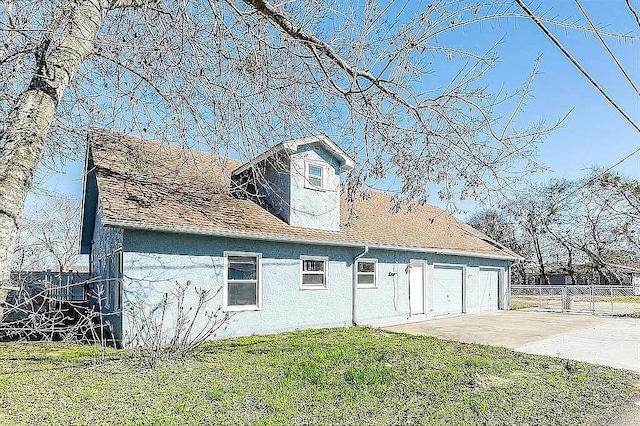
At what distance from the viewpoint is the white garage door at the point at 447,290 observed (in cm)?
1612

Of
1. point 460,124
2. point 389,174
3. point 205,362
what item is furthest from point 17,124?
point 205,362

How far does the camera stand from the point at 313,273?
1223 centimetres

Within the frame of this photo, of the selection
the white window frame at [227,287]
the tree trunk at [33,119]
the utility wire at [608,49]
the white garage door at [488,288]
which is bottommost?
the white garage door at [488,288]

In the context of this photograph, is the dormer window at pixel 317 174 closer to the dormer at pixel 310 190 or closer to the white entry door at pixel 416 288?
the dormer at pixel 310 190

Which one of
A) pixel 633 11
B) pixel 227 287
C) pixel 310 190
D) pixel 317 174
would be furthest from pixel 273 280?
pixel 633 11

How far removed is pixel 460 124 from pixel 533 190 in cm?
99

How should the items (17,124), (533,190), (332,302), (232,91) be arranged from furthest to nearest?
(332,302) → (232,91) → (533,190) → (17,124)

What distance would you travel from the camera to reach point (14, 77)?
4.96 metres

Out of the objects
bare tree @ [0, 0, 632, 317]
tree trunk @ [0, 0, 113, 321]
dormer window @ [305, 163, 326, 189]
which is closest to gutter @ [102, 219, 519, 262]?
dormer window @ [305, 163, 326, 189]

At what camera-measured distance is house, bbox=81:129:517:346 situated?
9.31 meters

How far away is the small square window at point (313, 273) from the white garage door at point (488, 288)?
8.89 metres

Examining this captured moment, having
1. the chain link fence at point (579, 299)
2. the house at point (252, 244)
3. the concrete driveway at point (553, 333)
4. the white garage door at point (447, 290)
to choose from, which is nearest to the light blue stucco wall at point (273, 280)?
the house at point (252, 244)

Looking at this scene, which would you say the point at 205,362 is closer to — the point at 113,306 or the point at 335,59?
the point at 113,306

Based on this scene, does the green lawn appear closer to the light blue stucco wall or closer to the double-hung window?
the light blue stucco wall
